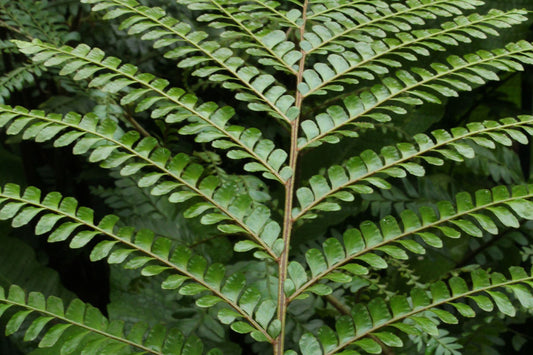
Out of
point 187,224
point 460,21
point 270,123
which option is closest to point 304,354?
point 460,21

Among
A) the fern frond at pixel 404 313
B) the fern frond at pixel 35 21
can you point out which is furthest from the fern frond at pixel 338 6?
the fern frond at pixel 35 21

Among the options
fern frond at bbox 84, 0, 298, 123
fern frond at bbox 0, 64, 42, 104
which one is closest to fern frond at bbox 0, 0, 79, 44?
fern frond at bbox 0, 64, 42, 104

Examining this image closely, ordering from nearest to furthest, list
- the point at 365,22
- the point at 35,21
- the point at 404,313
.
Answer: the point at 404,313 < the point at 365,22 < the point at 35,21

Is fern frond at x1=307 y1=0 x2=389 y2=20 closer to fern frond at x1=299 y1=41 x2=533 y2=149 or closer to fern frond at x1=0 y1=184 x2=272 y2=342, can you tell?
fern frond at x1=299 y1=41 x2=533 y2=149

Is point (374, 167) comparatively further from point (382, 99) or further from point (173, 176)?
point (173, 176)

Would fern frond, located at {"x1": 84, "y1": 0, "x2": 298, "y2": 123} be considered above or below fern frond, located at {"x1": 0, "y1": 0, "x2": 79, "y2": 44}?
above

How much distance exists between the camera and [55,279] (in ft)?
4.75

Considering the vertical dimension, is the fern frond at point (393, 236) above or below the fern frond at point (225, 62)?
below

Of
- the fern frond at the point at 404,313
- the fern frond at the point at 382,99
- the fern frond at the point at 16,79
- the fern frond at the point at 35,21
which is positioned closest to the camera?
the fern frond at the point at 404,313

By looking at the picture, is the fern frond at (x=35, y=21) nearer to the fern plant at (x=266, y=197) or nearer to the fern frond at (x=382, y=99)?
the fern plant at (x=266, y=197)

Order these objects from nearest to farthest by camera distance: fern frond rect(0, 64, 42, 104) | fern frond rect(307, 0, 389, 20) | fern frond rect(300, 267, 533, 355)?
fern frond rect(300, 267, 533, 355) → fern frond rect(307, 0, 389, 20) → fern frond rect(0, 64, 42, 104)

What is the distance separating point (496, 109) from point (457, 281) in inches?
49.9

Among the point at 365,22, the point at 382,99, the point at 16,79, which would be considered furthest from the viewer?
the point at 16,79

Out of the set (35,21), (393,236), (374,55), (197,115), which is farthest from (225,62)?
(35,21)
